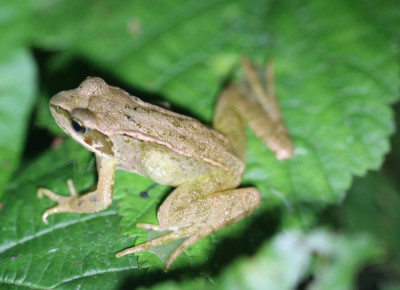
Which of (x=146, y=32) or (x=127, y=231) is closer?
(x=127, y=231)

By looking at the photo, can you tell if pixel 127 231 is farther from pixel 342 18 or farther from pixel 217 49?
pixel 342 18

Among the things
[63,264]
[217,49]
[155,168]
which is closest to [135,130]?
[155,168]

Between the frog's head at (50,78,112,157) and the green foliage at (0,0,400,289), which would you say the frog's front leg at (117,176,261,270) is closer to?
the green foliage at (0,0,400,289)

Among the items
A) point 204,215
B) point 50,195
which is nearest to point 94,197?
point 50,195

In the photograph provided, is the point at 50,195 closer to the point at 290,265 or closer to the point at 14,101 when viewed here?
the point at 14,101

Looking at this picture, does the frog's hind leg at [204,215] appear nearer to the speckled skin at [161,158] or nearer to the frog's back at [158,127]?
the speckled skin at [161,158]

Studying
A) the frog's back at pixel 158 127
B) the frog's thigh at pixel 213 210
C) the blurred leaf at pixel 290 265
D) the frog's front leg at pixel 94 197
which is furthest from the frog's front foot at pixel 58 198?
the blurred leaf at pixel 290 265
